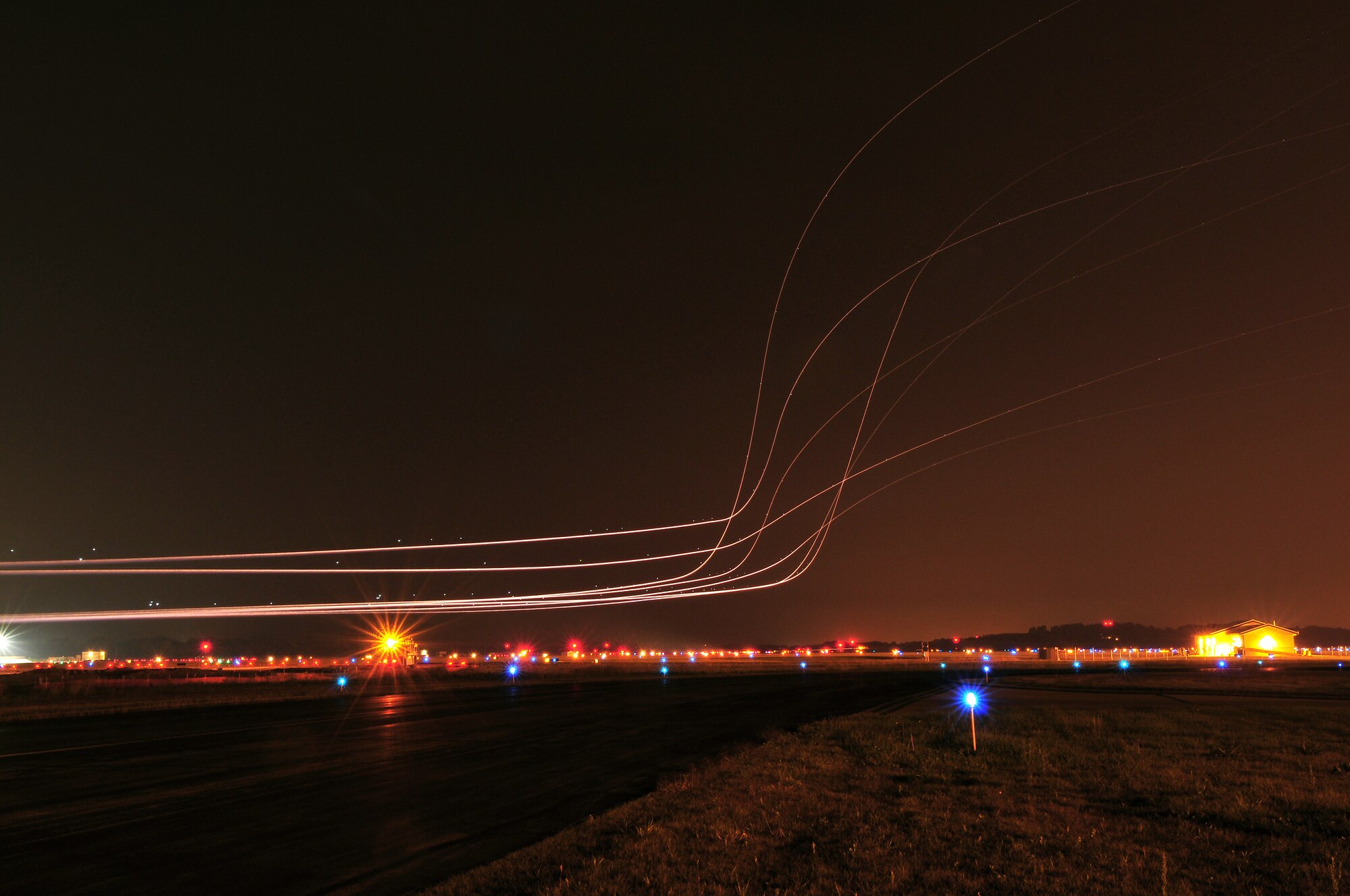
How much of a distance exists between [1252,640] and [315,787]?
370ft

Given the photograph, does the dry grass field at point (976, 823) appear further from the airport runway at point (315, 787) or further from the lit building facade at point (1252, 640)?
the lit building facade at point (1252, 640)

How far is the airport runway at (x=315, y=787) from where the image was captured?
415 inches

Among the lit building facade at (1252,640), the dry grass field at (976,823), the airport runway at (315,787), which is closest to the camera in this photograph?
the dry grass field at (976,823)

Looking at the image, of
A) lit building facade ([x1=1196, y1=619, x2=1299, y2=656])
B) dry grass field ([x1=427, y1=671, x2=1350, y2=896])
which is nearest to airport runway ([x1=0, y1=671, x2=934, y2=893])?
dry grass field ([x1=427, y1=671, x2=1350, y2=896])

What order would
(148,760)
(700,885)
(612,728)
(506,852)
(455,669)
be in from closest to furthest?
1. (700,885)
2. (506,852)
3. (148,760)
4. (612,728)
5. (455,669)

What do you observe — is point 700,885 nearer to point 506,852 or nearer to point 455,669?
point 506,852

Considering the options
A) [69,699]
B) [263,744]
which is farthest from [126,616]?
[263,744]

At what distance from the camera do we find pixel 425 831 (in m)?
12.4

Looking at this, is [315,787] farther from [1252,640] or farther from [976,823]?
[1252,640]

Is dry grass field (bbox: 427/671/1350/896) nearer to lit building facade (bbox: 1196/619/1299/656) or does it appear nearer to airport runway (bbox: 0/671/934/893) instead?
airport runway (bbox: 0/671/934/893)

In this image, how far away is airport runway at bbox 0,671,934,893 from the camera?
10547 mm

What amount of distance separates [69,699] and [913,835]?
45.1 meters

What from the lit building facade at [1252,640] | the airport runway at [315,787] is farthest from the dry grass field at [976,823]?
the lit building facade at [1252,640]

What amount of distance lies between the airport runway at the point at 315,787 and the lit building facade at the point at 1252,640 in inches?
3484
